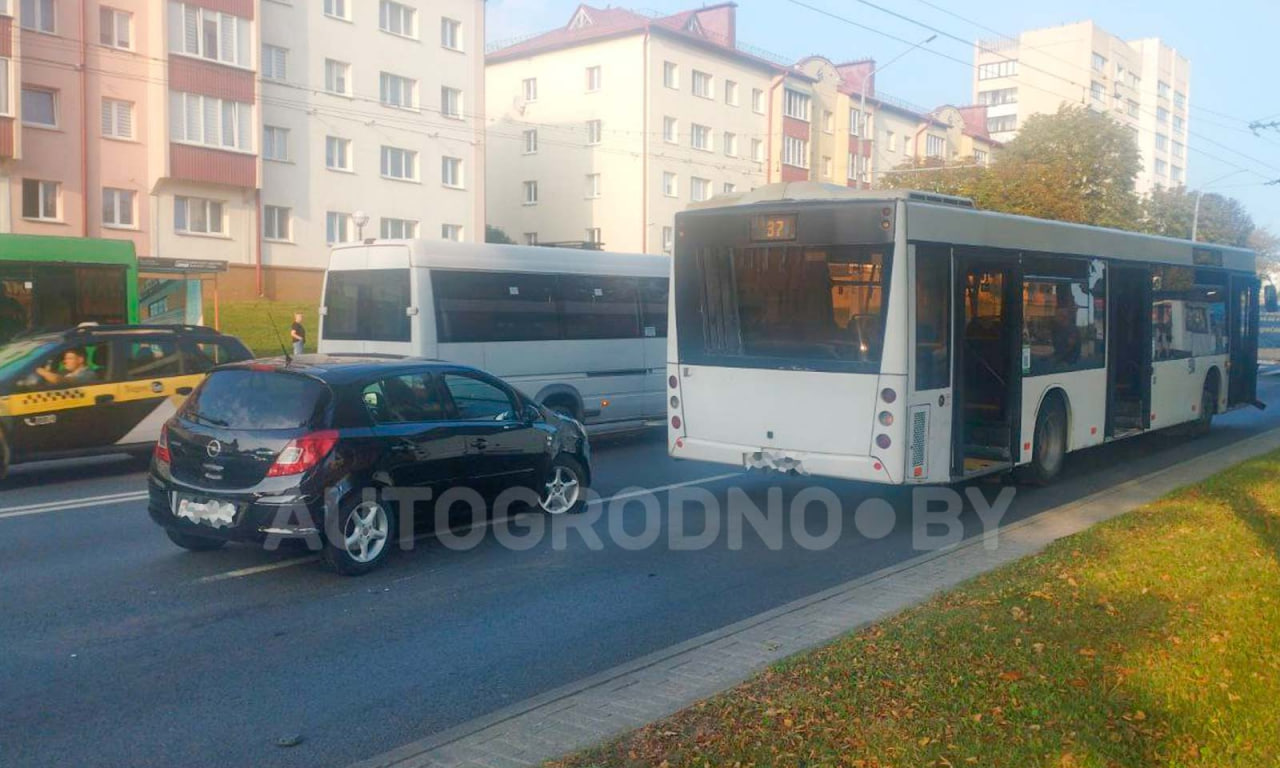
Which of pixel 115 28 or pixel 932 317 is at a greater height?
pixel 115 28

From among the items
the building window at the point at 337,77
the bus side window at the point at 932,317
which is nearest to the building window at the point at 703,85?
the building window at the point at 337,77

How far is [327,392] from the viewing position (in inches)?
331

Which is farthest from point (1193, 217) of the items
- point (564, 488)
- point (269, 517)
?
point (269, 517)

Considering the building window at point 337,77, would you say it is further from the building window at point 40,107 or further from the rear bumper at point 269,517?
the rear bumper at point 269,517

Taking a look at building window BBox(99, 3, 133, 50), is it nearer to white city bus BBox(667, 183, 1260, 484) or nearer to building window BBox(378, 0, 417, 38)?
building window BBox(378, 0, 417, 38)

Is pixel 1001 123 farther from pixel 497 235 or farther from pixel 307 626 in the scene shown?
pixel 307 626

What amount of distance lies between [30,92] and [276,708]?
32.6m

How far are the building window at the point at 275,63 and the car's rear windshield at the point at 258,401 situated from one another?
32.8 meters

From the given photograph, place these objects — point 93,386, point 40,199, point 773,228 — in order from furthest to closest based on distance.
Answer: point 40,199
point 93,386
point 773,228

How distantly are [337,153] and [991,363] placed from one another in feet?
109

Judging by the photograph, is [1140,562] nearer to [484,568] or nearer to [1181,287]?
[484,568]

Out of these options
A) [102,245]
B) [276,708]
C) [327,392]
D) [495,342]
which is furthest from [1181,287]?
[102,245]

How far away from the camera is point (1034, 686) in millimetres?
5582

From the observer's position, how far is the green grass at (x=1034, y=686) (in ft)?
15.7
